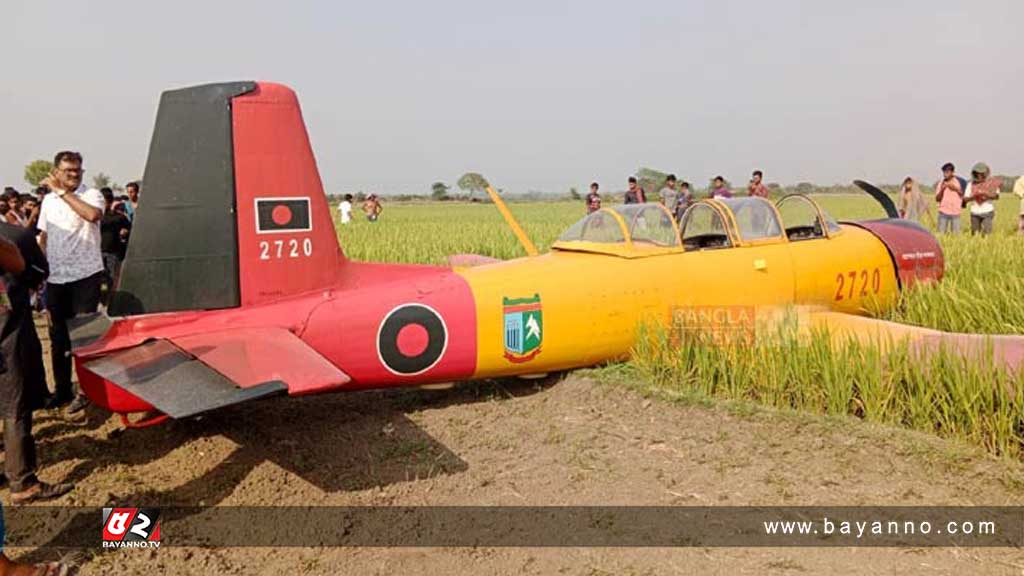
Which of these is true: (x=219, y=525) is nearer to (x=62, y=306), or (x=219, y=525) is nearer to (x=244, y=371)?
(x=244, y=371)

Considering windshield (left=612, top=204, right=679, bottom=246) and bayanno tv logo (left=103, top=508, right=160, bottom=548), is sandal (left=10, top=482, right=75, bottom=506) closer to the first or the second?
bayanno tv logo (left=103, top=508, right=160, bottom=548)

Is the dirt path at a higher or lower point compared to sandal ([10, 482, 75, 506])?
lower

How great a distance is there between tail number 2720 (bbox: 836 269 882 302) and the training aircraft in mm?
654

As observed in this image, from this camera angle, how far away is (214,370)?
3680 mm

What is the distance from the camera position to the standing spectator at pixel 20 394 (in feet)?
12.8

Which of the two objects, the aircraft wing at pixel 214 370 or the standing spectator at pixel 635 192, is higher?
the standing spectator at pixel 635 192

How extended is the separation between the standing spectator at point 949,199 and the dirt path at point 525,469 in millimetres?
12393

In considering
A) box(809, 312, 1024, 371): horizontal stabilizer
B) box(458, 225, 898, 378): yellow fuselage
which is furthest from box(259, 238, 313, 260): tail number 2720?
box(809, 312, 1024, 371): horizontal stabilizer

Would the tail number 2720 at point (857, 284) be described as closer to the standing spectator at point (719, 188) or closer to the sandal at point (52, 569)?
the sandal at point (52, 569)

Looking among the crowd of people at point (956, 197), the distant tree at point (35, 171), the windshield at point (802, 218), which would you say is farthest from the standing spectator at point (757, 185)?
the distant tree at point (35, 171)

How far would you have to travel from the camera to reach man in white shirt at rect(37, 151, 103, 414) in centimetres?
542

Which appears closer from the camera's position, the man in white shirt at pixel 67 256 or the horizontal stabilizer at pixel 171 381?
the horizontal stabilizer at pixel 171 381

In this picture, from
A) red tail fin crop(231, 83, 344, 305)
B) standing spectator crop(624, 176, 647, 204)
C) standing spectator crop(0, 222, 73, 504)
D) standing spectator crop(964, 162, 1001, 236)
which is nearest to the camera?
standing spectator crop(0, 222, 73, 504)

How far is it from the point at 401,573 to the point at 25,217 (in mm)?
11555
